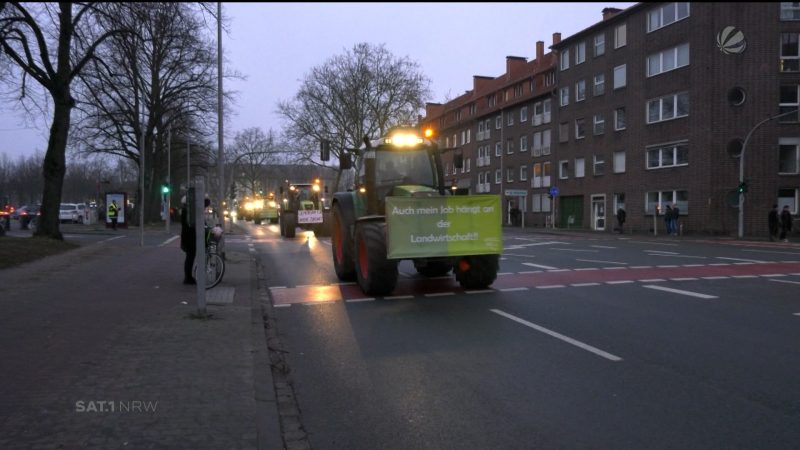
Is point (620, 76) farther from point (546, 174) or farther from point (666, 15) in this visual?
point (546, 174)

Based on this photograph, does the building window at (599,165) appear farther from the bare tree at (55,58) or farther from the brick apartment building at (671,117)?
the bare tree at (55,58)

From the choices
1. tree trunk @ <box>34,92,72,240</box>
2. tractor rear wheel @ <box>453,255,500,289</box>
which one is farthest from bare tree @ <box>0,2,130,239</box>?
tractor rear wheel @ <box>453,255,500,289</box>

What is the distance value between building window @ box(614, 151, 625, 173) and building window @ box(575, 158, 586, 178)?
3947 millimetres

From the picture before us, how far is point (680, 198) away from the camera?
35281mm

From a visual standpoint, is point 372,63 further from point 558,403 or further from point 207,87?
point 558,403

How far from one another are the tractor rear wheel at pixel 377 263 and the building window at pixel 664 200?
2866cm

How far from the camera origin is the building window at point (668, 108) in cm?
3483

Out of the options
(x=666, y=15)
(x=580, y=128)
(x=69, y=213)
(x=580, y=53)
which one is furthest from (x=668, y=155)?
(x=69, y=213)

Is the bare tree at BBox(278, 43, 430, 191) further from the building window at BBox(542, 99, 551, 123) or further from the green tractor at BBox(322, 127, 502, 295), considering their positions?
the green tractor at BBox(322, 127, 502, 295)

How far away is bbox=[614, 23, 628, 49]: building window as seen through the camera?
131ft

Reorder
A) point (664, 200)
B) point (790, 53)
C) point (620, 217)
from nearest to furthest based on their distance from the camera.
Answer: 1. point (790, 53)
2. point (664, 200)
3. point (620, 217)

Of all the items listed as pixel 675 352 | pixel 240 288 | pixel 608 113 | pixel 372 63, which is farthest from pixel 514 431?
pixel 372 63

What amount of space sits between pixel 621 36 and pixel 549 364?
38.9 m

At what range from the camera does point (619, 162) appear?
133 feet
